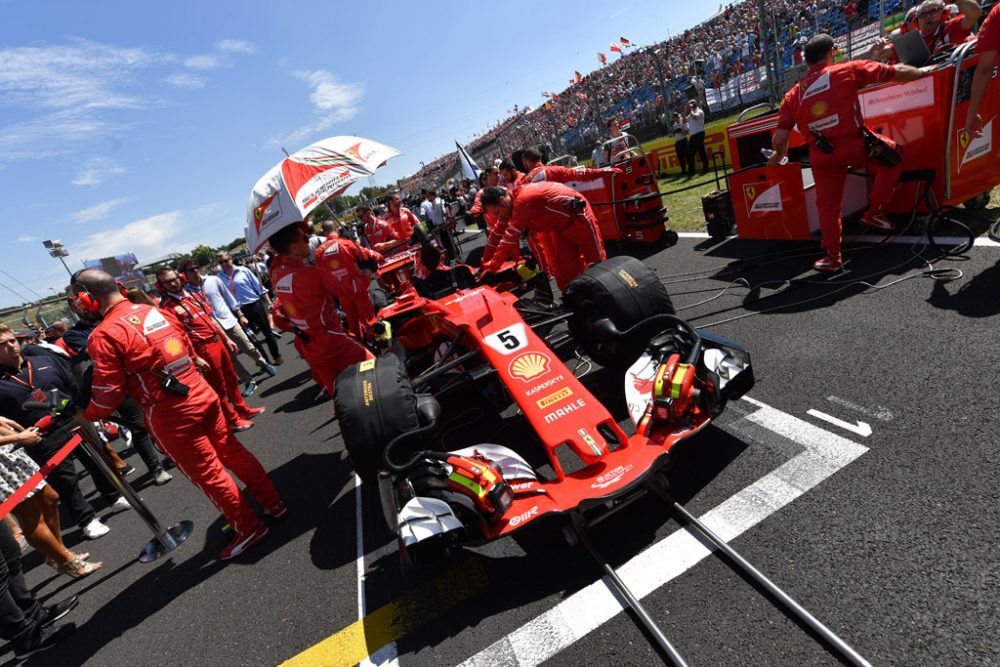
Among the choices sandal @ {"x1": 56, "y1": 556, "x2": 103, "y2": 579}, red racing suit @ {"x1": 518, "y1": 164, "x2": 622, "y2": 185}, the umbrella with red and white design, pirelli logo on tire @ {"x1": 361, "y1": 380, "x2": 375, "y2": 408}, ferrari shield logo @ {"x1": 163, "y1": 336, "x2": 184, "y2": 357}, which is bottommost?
sandal @ {"x1": 56, "y1": 556, "x2": 103, "y2": 579}

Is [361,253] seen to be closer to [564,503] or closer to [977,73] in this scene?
[564,503]

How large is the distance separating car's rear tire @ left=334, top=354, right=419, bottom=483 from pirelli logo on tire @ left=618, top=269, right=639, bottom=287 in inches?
67.4

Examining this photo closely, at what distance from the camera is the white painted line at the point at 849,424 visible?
275cm

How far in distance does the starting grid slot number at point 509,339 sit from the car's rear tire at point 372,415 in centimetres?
64

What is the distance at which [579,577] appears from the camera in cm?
247

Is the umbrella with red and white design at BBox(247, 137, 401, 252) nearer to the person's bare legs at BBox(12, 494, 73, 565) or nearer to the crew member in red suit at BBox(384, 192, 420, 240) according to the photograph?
the person's bare legs at BBox(12, 494, 73, 565)

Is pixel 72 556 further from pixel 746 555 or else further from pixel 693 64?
pixel 693 64

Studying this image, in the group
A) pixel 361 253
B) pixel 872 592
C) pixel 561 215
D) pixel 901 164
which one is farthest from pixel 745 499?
pixel 901 164

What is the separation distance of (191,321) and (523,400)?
187 inches

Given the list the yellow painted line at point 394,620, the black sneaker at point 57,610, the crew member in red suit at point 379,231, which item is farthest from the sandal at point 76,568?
the crew member in red suit at point 379,231

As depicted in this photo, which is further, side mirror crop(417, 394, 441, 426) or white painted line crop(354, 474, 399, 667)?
side mirror crop(417, 394, 441, 426)

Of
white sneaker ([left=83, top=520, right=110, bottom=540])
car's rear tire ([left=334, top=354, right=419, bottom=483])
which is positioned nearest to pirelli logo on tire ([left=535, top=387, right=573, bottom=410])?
car's rear tire ([left=334, top=354, right=419, bottom=483])

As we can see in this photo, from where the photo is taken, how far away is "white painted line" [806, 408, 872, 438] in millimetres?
2754

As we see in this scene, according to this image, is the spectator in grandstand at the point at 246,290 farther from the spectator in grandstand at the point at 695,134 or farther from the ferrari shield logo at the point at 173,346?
the spectator in grandstand at the point at 695,134
